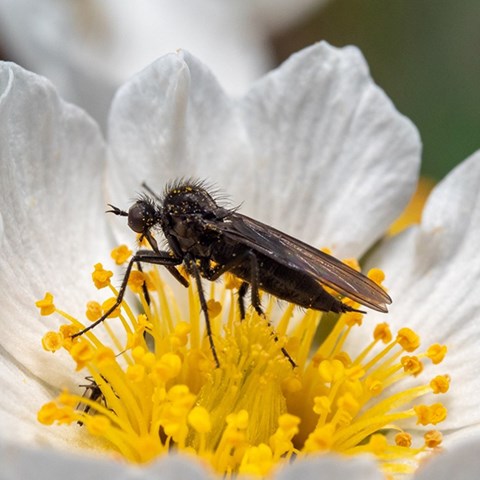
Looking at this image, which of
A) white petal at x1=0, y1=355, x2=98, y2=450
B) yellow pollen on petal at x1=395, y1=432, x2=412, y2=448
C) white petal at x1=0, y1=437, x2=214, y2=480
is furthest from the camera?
yellow pollen on petal at x1=395, y1=432, x2=412, y2=448

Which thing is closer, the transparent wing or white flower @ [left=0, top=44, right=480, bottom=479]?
the transparent wing

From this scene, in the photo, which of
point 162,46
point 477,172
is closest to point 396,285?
point 477,172

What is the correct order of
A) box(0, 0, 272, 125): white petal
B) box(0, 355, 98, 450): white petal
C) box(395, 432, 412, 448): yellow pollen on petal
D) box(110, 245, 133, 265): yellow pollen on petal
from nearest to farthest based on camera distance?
box(0, 355, 98, 450): white petal < box(395, 432, 412, 448): yellow pollen on petal < box(110, 245, 133, 265): yellow pollen on petal < box(0, 0, 272, 125): white petal

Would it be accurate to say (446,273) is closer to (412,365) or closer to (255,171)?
(412,365)

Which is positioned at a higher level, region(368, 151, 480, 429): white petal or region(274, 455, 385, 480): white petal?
region(368, 151, 480, 429): white petal

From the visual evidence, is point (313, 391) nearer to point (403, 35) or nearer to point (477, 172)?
point (477, 172)

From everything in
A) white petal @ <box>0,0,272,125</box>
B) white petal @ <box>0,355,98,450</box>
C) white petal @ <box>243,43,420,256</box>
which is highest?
white petal @ <box>0,0,272,125</box>

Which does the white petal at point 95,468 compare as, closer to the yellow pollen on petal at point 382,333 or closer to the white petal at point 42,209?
the white petal at point 42,209

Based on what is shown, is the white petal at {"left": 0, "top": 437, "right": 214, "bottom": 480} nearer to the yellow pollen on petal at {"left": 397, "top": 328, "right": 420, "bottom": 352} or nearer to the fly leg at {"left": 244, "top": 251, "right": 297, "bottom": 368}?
the fly leg at {"left": 244, "top": 251, "right": 297, "bottom": 368}

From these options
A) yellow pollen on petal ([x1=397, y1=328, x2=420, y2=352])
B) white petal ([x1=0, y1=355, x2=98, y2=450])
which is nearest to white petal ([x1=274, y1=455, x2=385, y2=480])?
white petal ([x1=0, y1=355, x2=98, y2=450])
